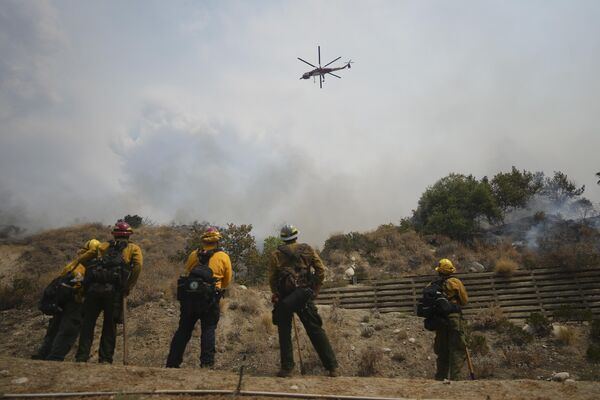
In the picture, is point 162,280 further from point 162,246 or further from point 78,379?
point 162,246

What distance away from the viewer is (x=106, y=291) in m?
5.24

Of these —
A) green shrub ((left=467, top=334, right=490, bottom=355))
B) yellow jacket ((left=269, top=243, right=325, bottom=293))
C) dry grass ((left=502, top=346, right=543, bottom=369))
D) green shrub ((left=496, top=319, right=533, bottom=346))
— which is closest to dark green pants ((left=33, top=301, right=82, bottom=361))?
yellow jacket ((left=269, top=243, right=325, bottom=293))

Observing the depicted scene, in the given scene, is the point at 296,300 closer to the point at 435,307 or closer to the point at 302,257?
the point at 302,257

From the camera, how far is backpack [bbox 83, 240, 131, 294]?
5234 millimetres

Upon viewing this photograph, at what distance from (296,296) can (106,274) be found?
8.79 feet

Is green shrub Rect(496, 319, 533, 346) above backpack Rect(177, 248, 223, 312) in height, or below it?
below

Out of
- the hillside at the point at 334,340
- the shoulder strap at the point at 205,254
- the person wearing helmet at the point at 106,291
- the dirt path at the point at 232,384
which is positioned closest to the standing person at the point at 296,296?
the dirt path at the point at 232,384

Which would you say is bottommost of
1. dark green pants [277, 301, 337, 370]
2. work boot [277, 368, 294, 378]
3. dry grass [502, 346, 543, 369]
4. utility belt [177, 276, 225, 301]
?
dry grass [502, 346, 543, 369]

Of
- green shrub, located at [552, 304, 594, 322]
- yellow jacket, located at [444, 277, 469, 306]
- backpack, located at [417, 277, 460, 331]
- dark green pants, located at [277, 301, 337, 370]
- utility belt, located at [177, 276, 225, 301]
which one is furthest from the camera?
green shrub, located at [552, 304, 594, 322]

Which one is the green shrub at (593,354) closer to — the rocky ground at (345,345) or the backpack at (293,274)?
the rocky ground at (345,345)

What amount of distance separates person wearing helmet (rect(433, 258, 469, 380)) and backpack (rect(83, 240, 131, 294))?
4.90 m

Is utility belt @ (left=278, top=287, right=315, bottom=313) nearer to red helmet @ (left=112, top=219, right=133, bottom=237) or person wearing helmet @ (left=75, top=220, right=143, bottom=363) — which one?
person wearing helmet @ (left=75, top=220, right=143, bottom=363)

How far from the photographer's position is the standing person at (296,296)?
4738mm

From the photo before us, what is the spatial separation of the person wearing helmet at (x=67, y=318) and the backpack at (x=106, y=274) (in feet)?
1.26
